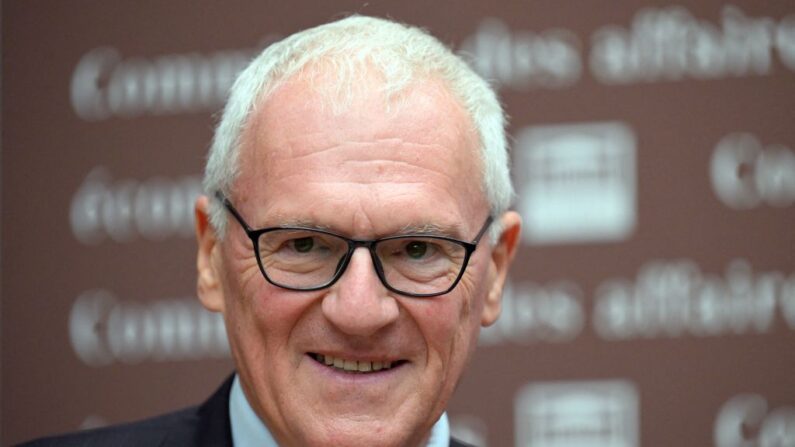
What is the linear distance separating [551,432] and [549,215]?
0.70 meters

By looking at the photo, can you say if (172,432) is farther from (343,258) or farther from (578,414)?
(578,414)

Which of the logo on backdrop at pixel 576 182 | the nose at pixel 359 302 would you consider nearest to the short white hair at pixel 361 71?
the nose at pixel 359 302

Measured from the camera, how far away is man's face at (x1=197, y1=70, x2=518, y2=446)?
1980mm

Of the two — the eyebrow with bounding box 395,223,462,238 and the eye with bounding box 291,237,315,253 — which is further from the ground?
the eyebrow with bounding box 395,223,462,238

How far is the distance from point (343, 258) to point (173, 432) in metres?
0.62

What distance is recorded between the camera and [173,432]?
229 cm

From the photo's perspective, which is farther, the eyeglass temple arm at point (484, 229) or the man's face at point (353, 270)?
the eyeglass temple arm at point (484, 229)

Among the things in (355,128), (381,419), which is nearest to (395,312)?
(381,419)

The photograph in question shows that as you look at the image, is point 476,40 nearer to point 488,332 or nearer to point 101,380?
point 488,332

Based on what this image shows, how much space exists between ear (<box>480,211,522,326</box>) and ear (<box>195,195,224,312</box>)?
0.57 metres

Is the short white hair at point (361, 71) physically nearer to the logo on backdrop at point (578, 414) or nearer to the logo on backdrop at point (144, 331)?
the logo on backdrop at point (578, 414)

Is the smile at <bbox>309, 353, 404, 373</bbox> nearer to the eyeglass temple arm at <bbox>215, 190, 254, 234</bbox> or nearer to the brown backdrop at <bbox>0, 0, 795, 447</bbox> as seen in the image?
the eyeglass temple arm at <bbox>215, 190, 254, 234</bbox>

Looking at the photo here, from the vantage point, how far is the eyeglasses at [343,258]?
78.0 inches

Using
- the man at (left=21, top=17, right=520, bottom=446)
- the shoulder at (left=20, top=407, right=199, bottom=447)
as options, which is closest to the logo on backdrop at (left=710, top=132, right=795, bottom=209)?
the man at (left=21, top=17, right=520, bottom=446)
